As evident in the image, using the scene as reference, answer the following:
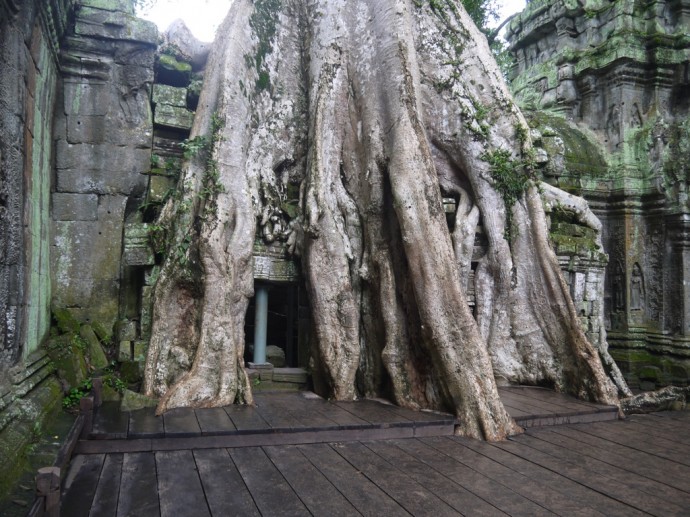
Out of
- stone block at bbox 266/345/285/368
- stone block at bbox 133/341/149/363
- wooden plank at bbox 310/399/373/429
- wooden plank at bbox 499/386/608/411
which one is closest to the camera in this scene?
wooden plank at bbox 310/399/373/429

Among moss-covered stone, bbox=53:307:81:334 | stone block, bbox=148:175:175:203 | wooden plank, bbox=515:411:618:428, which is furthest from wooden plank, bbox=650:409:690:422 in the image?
moss-covered stone, bbox=53:307:81:334

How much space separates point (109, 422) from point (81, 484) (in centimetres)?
78

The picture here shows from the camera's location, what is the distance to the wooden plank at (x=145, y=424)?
3035 mm

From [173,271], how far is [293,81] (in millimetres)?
2251

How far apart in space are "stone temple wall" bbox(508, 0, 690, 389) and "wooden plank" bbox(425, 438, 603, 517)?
4069 mm

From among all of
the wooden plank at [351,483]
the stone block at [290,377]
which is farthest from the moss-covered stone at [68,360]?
the wooden plank at [351,483]

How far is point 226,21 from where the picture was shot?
5082mm

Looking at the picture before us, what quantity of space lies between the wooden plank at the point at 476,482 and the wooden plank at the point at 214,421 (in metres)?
1.01

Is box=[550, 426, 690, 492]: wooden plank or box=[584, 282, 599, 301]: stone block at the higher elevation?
box=[584, 282, 599, 301]: stone block

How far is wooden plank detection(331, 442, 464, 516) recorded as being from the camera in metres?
2.38

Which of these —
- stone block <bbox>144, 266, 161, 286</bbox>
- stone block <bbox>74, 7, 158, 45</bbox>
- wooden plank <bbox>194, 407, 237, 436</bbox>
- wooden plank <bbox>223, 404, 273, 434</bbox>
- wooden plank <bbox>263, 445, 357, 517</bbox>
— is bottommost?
wooden plank <bbox>263, 445, 357, 517</bbox>

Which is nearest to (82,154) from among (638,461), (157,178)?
(157,178)

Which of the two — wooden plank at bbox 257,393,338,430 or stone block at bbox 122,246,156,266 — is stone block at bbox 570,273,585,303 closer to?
wooden plank at bbox 257,393,338,430

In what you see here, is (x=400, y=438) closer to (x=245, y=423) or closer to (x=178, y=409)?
(x=245, y=423)
